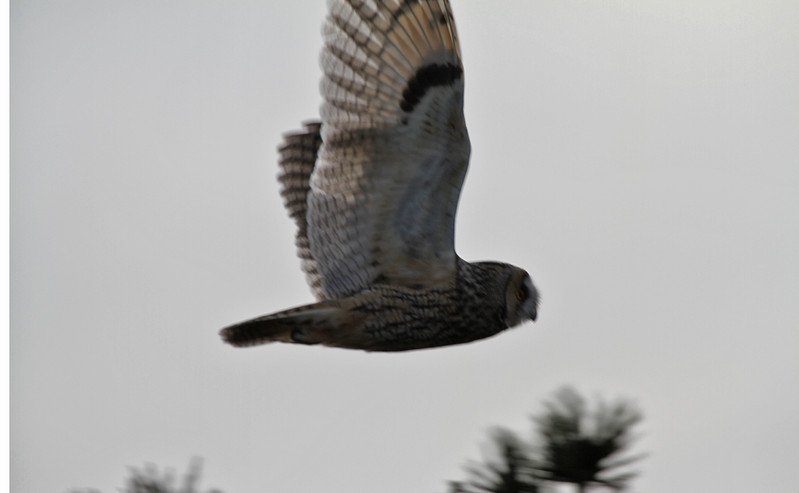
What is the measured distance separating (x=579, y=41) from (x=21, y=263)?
1.11 m

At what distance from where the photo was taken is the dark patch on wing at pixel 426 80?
5.95 ft

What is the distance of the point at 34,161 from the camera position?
1.99 meters

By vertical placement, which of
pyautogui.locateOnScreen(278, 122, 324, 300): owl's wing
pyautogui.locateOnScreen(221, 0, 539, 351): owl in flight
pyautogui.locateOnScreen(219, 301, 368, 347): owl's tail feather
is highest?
pyautogui.locateOnScreen(278, 122, 324, 300): owl's wing

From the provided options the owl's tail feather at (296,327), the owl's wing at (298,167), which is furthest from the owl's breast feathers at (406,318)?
the owl's wing at (298,167)

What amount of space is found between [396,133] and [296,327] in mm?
359

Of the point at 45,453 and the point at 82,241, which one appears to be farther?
the point at 82,241

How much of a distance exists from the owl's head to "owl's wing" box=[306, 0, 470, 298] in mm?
109

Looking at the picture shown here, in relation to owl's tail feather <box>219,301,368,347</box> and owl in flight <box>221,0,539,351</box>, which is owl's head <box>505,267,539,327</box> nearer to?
owl in flight <box>221,0,539,351</box>

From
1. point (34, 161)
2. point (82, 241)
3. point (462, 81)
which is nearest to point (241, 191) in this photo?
point (82, 241)

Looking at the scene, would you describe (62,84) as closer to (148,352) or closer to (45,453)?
(148,352)

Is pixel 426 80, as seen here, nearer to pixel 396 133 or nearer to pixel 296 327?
pixel 396 133

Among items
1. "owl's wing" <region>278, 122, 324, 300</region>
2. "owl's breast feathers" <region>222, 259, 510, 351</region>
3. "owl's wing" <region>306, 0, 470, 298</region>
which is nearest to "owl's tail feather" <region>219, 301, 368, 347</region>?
"owl's breast feathers" <region>222, 259, 510, 351</region>

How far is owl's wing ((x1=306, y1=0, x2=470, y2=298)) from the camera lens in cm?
182

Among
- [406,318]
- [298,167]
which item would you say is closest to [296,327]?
[406,318]
